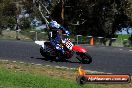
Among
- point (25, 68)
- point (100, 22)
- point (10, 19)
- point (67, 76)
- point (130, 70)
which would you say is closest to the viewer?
point (67, 76)

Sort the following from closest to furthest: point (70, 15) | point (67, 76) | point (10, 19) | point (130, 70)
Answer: point (67, 76) → point (130, 70) → point (70, 15) → point (10, 19)

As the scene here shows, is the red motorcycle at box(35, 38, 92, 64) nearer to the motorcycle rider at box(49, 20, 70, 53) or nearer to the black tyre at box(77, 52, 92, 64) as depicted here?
the black tyre at box(77, 52, 92, 64)

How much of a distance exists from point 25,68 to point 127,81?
15.1ft

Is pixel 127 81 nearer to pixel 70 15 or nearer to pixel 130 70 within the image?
pixel 130 70

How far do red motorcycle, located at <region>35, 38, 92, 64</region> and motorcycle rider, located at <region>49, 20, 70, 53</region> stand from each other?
163 mm

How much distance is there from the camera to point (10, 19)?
61.2 metres

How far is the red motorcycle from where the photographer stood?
18.9 m

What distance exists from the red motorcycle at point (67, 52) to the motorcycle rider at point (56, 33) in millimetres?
163

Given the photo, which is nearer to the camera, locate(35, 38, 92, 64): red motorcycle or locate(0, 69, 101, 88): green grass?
locate(0, 69, 101, 88): green grass

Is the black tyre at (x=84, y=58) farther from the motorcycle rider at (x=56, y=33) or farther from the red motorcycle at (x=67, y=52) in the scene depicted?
the motorcycle rider at (x=56, y=33)

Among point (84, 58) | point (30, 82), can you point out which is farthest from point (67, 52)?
point (30, 82)

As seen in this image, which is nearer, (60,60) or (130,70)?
(130,70)

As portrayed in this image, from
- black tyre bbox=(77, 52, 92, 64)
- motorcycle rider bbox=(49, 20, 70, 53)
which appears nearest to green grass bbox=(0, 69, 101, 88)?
black tyre bbox=(77, 52, 92, 64)

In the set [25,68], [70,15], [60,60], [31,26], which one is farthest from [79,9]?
[25,68]
